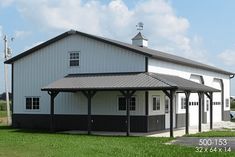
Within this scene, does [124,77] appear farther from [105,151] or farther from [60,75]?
[105,151]

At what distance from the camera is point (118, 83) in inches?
971

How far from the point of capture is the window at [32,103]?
30000mm

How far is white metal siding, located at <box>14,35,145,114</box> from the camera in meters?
27.1

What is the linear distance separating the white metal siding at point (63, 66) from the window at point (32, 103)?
0.93 feet

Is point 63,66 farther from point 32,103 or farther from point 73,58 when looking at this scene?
point 32,103

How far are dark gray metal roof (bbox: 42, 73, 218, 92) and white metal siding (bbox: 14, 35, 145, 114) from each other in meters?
0.66

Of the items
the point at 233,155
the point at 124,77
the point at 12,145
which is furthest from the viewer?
the point at 124,77

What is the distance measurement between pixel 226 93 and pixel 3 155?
31.2 m

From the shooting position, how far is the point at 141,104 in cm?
2600

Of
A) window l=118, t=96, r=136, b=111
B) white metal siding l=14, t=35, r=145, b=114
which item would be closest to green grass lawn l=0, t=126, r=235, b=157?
window l=118, t=96, r=136, b=111

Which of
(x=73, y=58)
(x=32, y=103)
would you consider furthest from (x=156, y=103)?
(x=32, y=103)

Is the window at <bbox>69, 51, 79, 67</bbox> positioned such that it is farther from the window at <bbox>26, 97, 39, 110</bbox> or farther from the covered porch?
the window at <bbox>26, 97, 39, 110</bbox>

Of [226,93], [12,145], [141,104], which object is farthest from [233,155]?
[226,93]

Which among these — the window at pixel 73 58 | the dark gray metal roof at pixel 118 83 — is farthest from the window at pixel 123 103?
the window at pixel 73 58
